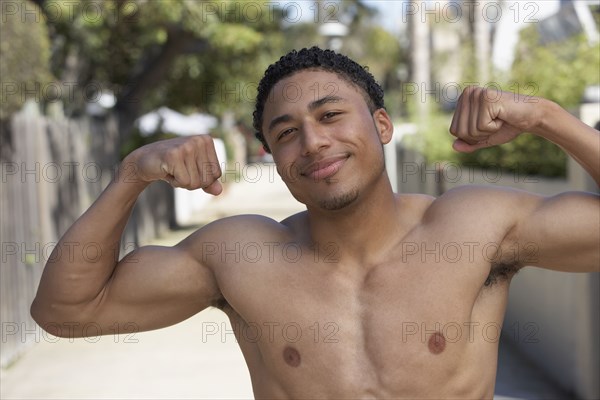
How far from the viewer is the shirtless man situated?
2.23m

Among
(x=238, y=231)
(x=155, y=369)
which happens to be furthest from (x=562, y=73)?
(x=238, y=231)

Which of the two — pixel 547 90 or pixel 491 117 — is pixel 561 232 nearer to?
pixel 491 117

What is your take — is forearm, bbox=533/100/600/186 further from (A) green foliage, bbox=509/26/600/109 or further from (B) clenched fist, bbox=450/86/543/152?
(A) green foliage, bbox=509/26/600/109

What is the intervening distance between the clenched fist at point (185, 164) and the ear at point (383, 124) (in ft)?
1.54

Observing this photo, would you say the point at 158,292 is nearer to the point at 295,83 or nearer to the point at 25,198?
the point at 295,83

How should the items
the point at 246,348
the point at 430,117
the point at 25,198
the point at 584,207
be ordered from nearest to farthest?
the point at 584,207, the point at 246,348, the point at 25,198, the point at 430,117

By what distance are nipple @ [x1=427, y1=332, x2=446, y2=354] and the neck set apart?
0.26 meters

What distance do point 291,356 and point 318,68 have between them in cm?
76

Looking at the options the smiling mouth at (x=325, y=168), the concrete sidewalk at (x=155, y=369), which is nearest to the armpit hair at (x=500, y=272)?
the smiling mouth at (x=325, y=168)

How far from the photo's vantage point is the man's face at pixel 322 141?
2.23 meters

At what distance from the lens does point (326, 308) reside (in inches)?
92.9

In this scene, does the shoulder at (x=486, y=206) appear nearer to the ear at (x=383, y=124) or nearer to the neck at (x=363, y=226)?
the neck at (x=363, y=226)

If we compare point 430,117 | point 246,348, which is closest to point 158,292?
point 246,348

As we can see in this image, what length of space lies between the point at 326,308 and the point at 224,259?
318 millimetres
